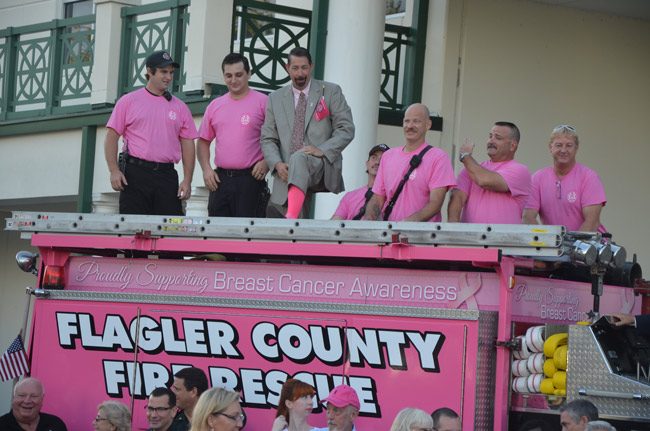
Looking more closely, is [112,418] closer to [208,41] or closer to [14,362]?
[14,362]

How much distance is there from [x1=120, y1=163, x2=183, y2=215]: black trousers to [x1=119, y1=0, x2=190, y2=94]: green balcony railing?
15.9 ft

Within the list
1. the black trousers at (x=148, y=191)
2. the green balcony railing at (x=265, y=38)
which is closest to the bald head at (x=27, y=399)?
the black trousers at (x=148, y=191)

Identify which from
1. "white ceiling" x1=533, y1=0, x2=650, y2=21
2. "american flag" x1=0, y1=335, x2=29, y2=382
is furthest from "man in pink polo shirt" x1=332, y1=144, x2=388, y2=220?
"white ceiling" x1=533, y1=0, x2=650, y2=21

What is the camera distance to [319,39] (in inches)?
588

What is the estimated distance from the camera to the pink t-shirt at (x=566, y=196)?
10.5 metres

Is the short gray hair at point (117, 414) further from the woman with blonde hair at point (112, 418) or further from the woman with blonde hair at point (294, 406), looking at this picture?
the woman with blonde hair at point (294, 406)

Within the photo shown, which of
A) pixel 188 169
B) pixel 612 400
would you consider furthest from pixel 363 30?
pixel 612 400

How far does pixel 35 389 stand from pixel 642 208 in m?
9.16

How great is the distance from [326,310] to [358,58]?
6.17 meters

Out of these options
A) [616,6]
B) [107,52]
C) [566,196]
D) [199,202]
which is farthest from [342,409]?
[107,52]

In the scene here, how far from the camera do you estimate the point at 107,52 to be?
17.3 meters

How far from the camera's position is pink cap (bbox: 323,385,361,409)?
336 inches

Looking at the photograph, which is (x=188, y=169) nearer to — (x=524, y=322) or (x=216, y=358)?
(x=216, y=358)

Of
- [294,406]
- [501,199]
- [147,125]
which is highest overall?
[147,125]
